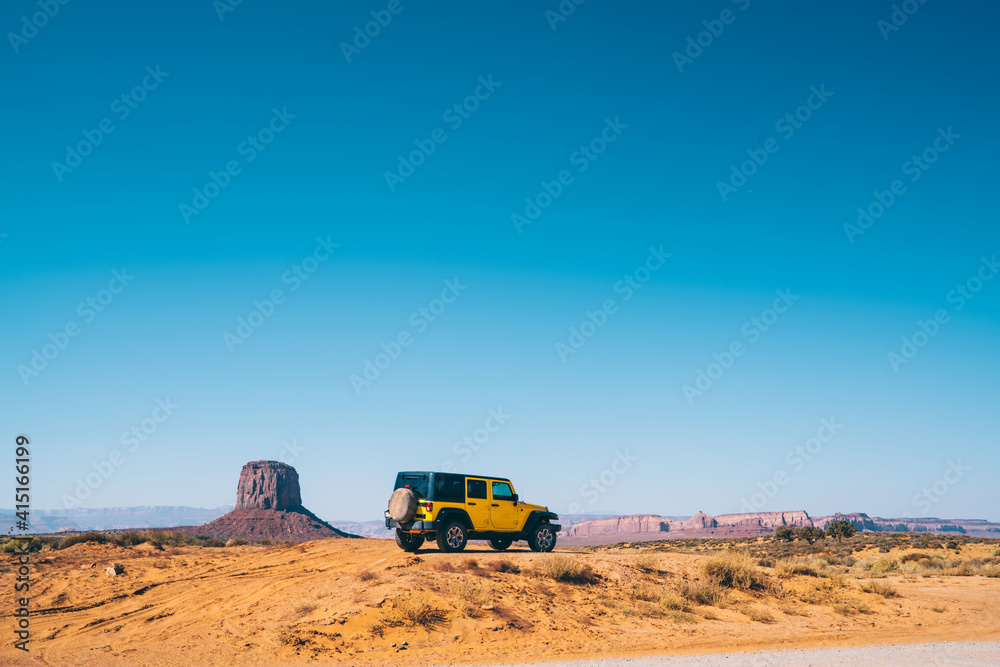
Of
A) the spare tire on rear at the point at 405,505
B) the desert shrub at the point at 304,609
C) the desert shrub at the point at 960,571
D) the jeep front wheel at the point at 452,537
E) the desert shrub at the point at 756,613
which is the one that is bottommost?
the desert shrub at the point at 960,571

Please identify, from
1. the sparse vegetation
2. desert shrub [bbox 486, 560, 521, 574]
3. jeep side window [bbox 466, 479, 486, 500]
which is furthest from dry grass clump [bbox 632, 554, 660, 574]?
the sparse vegetation

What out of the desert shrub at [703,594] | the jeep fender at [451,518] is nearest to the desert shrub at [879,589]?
the desert shrub at [703,594]

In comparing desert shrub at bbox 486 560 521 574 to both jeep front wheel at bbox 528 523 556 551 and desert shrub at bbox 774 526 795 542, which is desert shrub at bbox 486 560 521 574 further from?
desert shrub at bbox 774 526 795 542

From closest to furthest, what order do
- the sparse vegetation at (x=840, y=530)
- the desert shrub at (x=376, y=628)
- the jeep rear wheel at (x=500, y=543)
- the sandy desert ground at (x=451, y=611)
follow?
the sandy desert ground at (x=451, y=611) < the desert shrub at (x=376, y=628) < the jeep rear wheel at (x=500, y=543) < the sparse vegetation at (x=840, y=530)

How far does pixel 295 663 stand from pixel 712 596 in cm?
1172

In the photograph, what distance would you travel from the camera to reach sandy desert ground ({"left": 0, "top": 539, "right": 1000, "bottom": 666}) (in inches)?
536

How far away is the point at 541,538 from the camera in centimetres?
2139

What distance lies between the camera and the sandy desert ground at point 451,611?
44.7 ft

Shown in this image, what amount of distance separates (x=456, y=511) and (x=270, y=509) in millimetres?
102098

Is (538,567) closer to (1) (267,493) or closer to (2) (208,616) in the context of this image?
(2) (208,616)

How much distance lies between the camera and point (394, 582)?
15977 millimetres

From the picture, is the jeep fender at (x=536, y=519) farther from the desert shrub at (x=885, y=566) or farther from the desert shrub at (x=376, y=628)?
the desert shrub at (x=885, y=566)

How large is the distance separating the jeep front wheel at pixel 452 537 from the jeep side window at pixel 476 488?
987 mm

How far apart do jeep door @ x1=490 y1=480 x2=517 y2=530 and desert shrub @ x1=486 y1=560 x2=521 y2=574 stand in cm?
217
